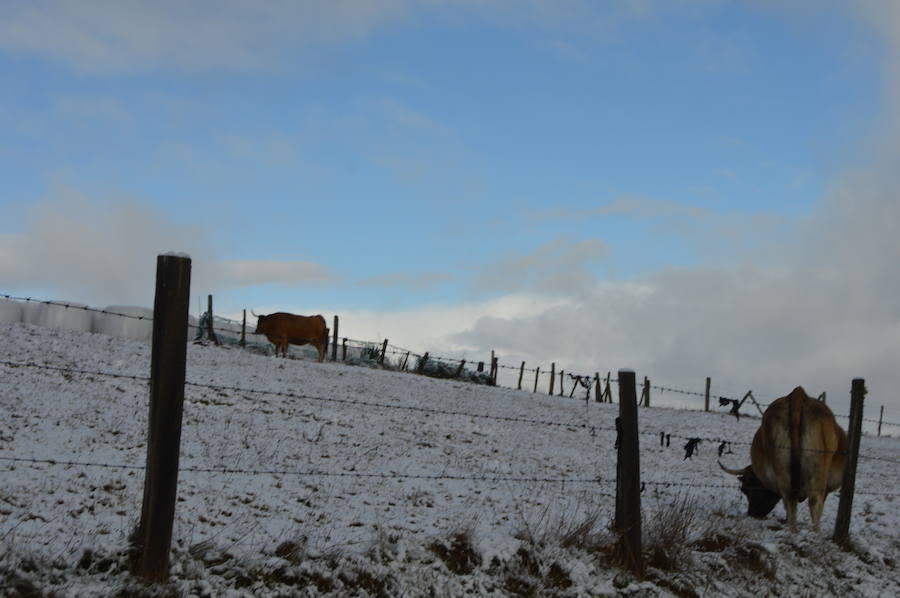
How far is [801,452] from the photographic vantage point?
36.2 feet

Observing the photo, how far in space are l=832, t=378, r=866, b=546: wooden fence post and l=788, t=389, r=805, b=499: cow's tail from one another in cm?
59

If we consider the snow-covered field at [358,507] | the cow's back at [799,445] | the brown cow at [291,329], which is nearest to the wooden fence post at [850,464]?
the snow-covered field at [358,507]

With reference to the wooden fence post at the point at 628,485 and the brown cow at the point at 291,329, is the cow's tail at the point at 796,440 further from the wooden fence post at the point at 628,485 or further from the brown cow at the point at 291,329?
the brown cow at the point at 291,329

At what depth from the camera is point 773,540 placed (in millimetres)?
9273

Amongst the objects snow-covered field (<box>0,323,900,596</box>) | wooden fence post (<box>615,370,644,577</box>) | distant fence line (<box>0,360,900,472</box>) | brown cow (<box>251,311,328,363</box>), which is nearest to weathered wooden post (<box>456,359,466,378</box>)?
brown cow (<box>251,311,328,363</box>)

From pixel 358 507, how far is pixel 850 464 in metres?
6.21

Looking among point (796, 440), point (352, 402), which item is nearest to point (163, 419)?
point (352, 402)

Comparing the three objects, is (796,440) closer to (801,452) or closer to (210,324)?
(801,452)

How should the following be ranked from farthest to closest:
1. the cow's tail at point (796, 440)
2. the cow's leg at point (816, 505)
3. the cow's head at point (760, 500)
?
the cow's head at point (760, 500) → the cow's tail at point (796, 440) → the cow's leg at point (816, 505)

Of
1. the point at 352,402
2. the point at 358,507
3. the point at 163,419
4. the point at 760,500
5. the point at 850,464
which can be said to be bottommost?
the point at 358,507

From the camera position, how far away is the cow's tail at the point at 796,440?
11016 millimetres

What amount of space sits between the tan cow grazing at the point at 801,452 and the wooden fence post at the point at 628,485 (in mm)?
4227

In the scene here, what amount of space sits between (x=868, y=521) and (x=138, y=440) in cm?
1165

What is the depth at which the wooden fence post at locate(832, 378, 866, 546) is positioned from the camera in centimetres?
1020
